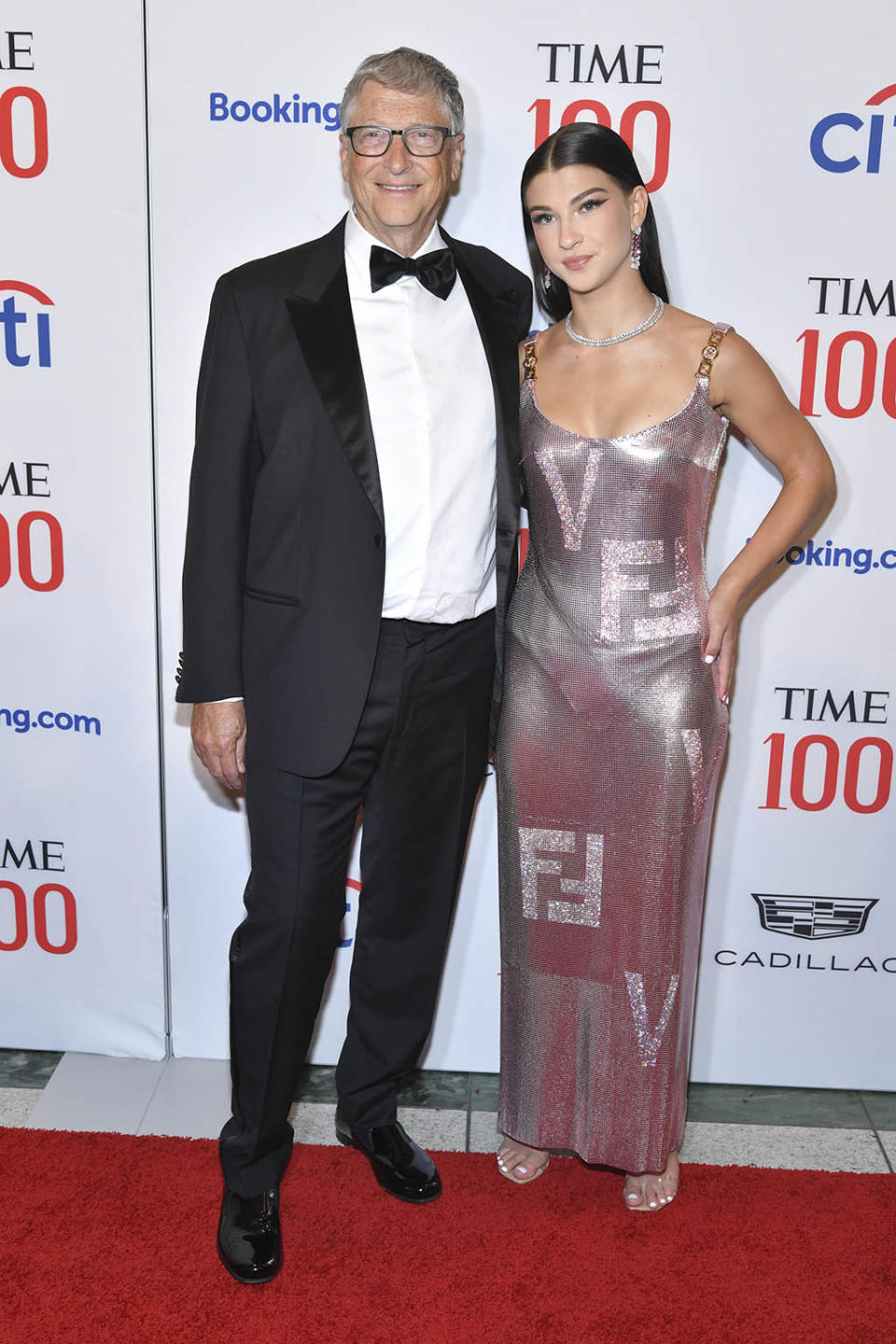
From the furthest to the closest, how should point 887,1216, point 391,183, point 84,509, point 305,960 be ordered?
point 84,509
point 887,1216
point 305,960
point 391,183

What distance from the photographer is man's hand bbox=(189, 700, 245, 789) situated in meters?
A: 2.20

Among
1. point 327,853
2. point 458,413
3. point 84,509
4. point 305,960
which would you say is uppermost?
point 458,413

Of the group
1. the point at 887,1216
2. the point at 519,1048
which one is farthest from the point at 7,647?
the point at 887,1216

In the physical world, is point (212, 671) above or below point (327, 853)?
above

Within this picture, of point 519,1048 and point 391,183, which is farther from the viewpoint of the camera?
point 519,1048

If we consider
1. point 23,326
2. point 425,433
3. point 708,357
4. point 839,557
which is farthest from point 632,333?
point 23,326

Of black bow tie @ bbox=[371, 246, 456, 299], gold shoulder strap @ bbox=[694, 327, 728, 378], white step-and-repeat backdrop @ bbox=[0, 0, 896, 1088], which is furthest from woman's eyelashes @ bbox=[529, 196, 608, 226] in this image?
white step-and-repeat backdrop @ bbox=[0, 0, 896, 1088]

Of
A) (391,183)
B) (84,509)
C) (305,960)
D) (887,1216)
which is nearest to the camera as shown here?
(391,183)

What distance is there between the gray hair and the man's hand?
3.14 ft

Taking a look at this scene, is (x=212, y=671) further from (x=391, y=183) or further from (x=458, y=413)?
(x=391, y=183)

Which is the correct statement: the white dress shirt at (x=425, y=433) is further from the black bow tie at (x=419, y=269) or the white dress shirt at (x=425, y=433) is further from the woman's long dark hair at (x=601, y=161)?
the woman's long dark hair at (x=601, y=161)

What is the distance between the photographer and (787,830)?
2762 mm

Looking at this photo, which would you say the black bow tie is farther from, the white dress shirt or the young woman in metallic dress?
the young woman in metallic dress

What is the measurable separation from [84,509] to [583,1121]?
1501 mm
